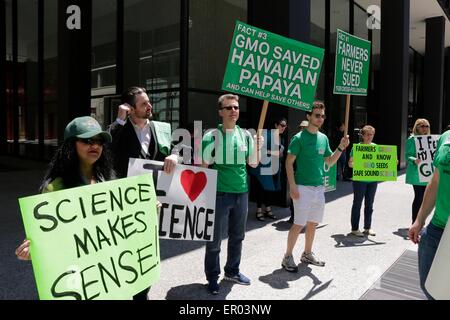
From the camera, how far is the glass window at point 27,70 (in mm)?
15562

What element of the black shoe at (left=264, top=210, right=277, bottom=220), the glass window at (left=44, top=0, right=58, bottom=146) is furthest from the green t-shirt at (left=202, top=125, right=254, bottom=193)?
the glass window at (left=44, top=0, right=58, bottom=146)

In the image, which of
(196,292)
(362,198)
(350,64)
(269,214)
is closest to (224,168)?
(196,292)

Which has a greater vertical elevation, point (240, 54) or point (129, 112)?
point (240, 54)

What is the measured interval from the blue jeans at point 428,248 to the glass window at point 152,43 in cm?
806

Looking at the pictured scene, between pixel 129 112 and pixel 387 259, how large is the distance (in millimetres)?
3481

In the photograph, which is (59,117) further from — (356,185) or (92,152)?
(92,152)

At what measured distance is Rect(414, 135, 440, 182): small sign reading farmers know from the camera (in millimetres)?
5770

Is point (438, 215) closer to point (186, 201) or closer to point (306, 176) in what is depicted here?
point (186, 201)

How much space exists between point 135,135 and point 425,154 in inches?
177

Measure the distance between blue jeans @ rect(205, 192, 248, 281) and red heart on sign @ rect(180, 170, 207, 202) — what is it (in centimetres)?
28

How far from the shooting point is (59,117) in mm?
12766

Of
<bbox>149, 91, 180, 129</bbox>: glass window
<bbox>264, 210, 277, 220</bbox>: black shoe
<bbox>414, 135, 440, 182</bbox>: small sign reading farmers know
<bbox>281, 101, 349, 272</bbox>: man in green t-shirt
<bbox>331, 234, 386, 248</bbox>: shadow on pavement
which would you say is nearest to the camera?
<bbox>281, 101, 349, 272</bbox>: man in green t-shirt

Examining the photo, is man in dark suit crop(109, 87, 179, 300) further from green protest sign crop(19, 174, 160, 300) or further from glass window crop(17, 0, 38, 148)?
glass window crop(17, 0, 38, 148)
